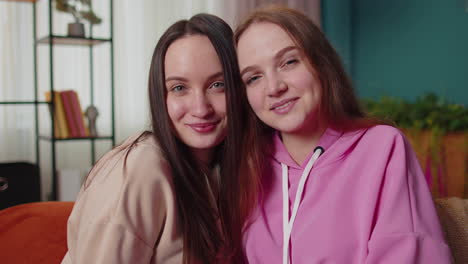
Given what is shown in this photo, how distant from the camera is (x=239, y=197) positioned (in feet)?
4.42

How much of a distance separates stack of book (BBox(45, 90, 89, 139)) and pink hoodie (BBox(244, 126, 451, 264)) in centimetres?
215

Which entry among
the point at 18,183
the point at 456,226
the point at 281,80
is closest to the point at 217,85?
the point at 281,80

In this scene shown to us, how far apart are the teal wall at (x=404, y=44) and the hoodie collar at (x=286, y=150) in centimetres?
235

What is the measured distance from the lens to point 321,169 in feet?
4.08

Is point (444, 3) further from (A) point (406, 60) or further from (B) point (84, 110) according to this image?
(B) point (84, 110)

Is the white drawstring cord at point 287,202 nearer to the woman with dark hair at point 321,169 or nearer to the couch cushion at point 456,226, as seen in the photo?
the woman with dark hair at point 321,169

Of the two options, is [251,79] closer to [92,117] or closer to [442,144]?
[442,144]

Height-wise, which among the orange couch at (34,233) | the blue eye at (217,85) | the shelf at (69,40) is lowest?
the orange couch at (34,233)

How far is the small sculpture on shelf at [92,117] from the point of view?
3262 mm

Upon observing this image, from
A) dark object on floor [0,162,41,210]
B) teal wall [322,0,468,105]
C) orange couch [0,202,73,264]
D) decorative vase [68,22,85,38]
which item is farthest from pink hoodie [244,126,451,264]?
teal wall [322,0,468,105]

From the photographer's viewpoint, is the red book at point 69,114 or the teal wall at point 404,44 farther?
the teal wall at point 404,44

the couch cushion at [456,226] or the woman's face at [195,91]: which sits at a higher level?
the woman's face at [195,91]

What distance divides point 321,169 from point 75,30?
2390mm

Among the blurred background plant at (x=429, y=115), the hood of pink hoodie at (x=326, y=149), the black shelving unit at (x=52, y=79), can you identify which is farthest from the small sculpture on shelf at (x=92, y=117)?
the hood of pink hoodie at (x=326, y=149)
